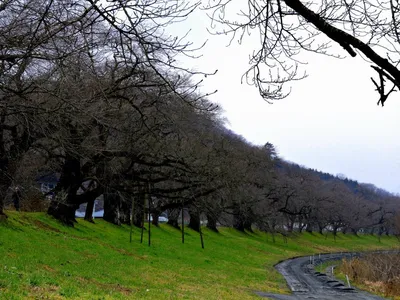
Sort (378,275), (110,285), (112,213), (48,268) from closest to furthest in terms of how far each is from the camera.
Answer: (110,285)
(48,268)
(378,275)
(112,213)

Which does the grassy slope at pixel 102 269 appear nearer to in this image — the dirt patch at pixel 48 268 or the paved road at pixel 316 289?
the dirt patch at pixel 48 268

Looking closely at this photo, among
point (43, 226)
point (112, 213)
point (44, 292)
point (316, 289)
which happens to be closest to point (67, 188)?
point (43, 226)

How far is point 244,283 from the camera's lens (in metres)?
22.9

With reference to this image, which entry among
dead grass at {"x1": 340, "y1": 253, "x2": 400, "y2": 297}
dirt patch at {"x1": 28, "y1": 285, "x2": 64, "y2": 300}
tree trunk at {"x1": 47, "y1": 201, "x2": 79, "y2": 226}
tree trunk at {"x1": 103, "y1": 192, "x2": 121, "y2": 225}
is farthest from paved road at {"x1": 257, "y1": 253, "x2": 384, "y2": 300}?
tree trunk at {"x1": 103, "y1": 192, "x2": 121, "y2": 225}

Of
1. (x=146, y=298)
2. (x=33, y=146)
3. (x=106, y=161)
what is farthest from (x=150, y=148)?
(x=146, y=298)

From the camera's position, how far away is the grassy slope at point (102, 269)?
36.1 feet

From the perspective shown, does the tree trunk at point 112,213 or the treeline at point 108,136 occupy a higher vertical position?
the treeline at point 108,136

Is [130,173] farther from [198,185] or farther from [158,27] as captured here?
[158,27]

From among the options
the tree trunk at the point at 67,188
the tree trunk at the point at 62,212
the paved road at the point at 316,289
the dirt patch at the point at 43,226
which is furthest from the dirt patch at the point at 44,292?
the tree trunk at the point at 62,212

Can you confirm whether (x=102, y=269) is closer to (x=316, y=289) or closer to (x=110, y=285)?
(x=110, y=285)

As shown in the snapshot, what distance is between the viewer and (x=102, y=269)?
680 inches

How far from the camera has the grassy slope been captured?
36.1 ft

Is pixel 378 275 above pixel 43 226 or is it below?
below

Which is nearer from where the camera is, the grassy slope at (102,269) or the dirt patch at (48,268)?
the grassy slope at (102,269)
